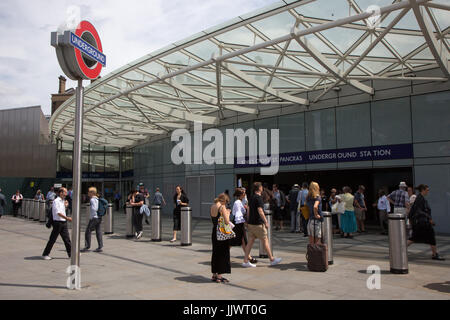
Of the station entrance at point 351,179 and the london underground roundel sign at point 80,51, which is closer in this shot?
the london underground roundel sign at point 80,51

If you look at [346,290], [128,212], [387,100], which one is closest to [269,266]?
[346,290]

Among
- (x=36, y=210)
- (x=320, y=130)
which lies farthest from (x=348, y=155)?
(x=36, y=210)

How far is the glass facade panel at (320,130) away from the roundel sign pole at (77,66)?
39.3ft

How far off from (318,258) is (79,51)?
5.46 metres

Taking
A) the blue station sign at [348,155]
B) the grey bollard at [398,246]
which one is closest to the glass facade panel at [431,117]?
the blue station sign at [348,155]

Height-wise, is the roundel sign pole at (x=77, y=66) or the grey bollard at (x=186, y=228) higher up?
the roundel sign pole at (x=77, y=66)

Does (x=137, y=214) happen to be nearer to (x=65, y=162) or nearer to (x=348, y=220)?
(x=348, y=220)

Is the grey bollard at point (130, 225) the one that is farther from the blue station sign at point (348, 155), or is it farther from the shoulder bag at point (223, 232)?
the blue station sign at point (348, 155)

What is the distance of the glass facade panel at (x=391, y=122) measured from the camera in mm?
13945

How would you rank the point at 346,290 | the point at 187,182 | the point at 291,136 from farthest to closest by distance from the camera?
the point at 187,182, the point at 291,136, the point at 346,290

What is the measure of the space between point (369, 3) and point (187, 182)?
15.4 m

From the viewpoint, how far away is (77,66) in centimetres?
566

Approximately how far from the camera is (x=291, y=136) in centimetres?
1748
